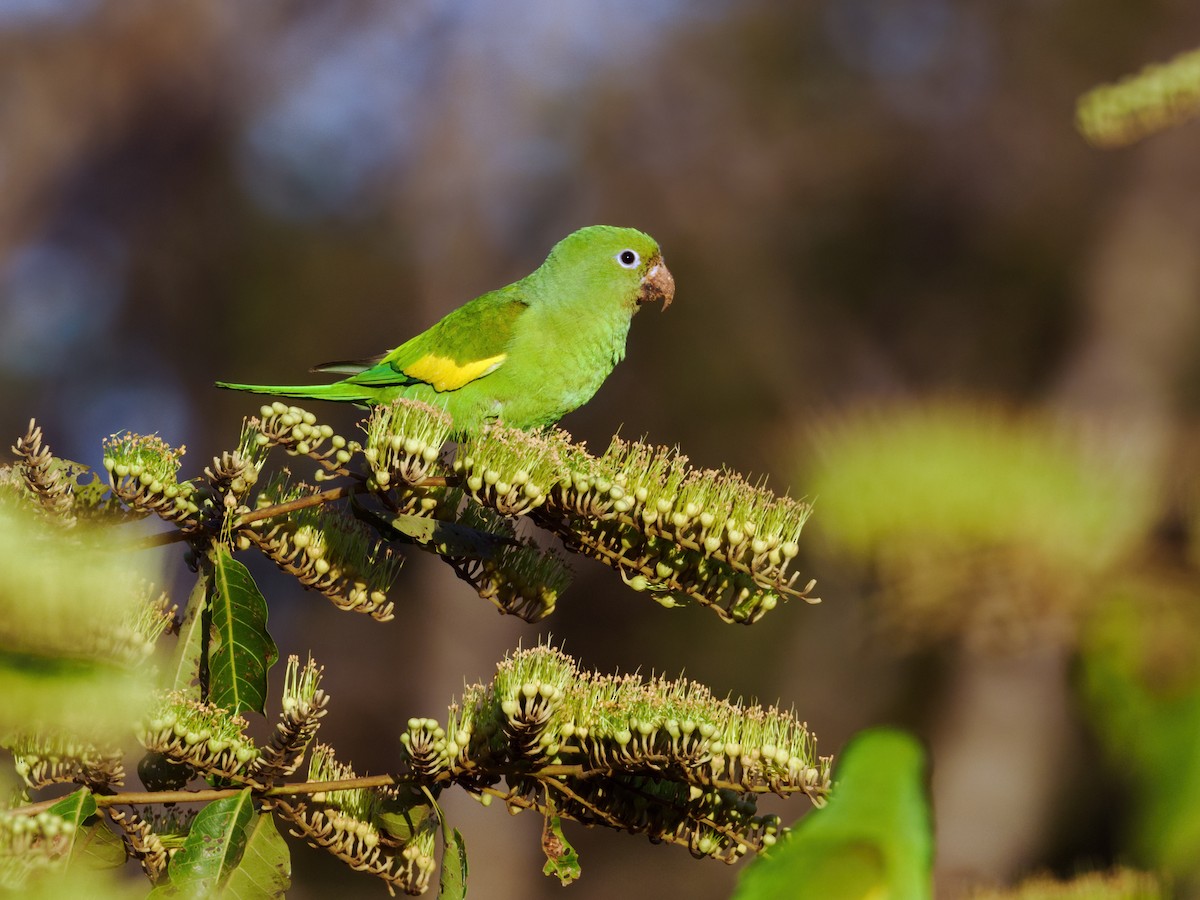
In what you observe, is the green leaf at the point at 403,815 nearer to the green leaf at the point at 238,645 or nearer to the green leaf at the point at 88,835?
the green leaf at the point at 238,645

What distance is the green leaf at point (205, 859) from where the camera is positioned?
1.68 m

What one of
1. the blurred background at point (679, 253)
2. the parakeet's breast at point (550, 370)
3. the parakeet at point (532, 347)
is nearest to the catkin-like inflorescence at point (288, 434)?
the parakeet at point (532, 347)

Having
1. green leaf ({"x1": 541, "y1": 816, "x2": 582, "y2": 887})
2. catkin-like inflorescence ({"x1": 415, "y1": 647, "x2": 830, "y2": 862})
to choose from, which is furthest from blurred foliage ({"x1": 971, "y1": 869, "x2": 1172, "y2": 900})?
green leaf ({"x1": 541, "y1": 816, "x2": 582, "y2": 887})

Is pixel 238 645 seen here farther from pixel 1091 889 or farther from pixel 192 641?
pixel 1091 889

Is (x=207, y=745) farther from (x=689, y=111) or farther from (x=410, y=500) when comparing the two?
(x=689, y=111)

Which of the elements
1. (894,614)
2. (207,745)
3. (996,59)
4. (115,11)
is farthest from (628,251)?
(996,59)

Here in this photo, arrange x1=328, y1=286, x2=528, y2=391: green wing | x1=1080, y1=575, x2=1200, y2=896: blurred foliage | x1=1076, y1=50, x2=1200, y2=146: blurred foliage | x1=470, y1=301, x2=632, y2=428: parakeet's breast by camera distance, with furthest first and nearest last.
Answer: x1=328, y1=286, x2=528, y2=391: green wing, x1=470, y1=301, x2=632, y2=428: parakeet's breast, x1=1076, y1=50, x2=1200, y2=146: blurred foliage, x1=1080, y1=575, x2=1200, y2=896: blurred foliage

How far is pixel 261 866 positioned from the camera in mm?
1749

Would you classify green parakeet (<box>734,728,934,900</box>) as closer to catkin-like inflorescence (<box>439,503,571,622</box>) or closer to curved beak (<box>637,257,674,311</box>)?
catkin-like inflorescence (<box>439,503,571,622</box>)

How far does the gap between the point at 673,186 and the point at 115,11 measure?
731cm

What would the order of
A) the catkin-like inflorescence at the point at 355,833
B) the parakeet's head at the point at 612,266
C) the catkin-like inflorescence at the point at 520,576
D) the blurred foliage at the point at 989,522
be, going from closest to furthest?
the blurred foliage at the point at 989,522
the catkin-like inflorescence at the point at 355,833
the catkin-like inflorescence at the point at 520,576
the parakeet's head at the point at 612,266

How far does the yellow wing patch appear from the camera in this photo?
160 inches

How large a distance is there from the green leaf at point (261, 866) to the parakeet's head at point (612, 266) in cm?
283

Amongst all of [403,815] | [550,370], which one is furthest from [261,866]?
[550,370]
